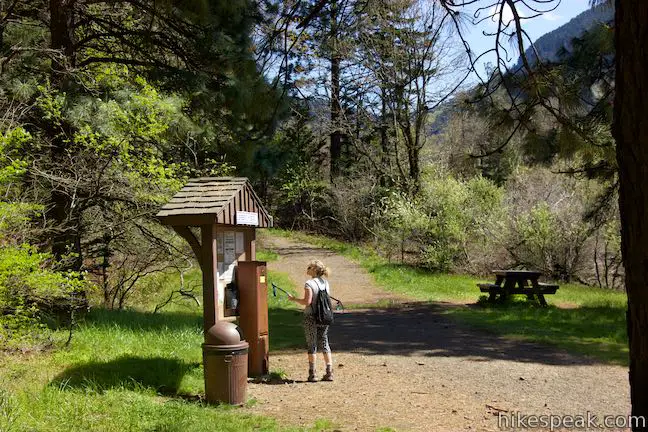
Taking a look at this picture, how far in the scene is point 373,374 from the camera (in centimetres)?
808

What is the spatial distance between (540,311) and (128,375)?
33.2ft

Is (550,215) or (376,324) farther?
(550,215)

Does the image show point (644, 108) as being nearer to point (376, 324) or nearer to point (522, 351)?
point (522, 351)

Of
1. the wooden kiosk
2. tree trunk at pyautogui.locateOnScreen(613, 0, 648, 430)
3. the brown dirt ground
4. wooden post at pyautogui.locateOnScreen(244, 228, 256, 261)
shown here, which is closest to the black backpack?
the wooden kiosk

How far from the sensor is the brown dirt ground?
6.13 metres

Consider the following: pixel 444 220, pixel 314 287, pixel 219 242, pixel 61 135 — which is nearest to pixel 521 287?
pixel 444 220

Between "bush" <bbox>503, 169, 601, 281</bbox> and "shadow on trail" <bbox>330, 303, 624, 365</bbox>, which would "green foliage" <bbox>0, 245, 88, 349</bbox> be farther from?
"bush" <bbox>503, 169, 601, 281</bbox>

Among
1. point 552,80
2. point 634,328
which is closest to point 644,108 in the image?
point 634,328

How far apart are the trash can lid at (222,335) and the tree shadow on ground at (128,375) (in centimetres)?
76

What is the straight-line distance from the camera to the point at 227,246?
24.5ft

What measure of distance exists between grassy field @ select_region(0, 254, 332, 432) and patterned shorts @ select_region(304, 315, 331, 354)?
1370 millimetres

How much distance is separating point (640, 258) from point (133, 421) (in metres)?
4.28

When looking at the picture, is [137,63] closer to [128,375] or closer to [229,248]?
[229,248]

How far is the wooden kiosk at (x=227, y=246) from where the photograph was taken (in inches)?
274
